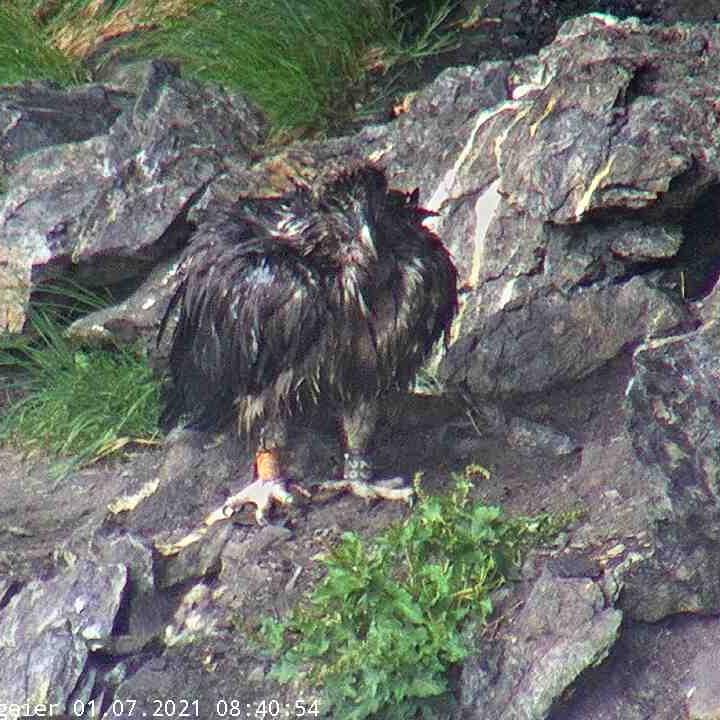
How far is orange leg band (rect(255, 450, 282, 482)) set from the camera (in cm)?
661

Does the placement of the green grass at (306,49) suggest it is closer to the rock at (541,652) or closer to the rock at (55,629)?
the rock at (55,629)

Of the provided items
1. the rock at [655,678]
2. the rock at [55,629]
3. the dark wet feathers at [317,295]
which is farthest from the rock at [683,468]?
the rock at [55,629]

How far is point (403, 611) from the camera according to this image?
549 centimetres

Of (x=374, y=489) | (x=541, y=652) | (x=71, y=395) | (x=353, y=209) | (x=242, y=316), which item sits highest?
(x=353, y=209)

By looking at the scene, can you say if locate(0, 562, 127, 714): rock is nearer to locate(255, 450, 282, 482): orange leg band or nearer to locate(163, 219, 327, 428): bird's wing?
locate(255, 450, 282, 482): orange leg band

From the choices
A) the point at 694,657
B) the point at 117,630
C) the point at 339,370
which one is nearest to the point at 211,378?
the point at 339,370

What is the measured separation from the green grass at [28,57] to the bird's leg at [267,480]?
139 inches

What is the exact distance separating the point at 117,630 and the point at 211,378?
1.08 meters

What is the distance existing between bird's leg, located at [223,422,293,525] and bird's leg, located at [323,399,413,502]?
0.18 metres

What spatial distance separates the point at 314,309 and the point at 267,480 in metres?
0.75

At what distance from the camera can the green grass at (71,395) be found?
757cm

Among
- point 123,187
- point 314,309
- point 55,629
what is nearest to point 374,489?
point 314,309

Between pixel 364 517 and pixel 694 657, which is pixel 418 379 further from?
pixel 694 657

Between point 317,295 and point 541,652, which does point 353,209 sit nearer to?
point 317,295
